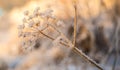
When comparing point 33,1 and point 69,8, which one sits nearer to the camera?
point 69,8

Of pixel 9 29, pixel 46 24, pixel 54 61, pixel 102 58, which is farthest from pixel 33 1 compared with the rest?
pixel 46 24

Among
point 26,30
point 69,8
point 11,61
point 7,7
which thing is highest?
point 26,30

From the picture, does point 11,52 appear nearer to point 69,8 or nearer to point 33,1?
point 33,1

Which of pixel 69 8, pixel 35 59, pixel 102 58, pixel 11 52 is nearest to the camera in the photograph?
pixel 102 58

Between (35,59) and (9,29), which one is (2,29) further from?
(35,59)

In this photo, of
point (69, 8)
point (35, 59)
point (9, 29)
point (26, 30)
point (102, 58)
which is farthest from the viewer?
point (9, 29)

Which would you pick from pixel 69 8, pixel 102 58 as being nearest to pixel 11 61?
pixel 69 8

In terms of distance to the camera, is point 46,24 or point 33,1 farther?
point 33,1

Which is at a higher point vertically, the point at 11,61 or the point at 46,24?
the point at 46,24

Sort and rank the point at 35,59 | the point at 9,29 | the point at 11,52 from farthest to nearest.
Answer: the point at 9,29 → the point at 11,52 → the point at 35,59
